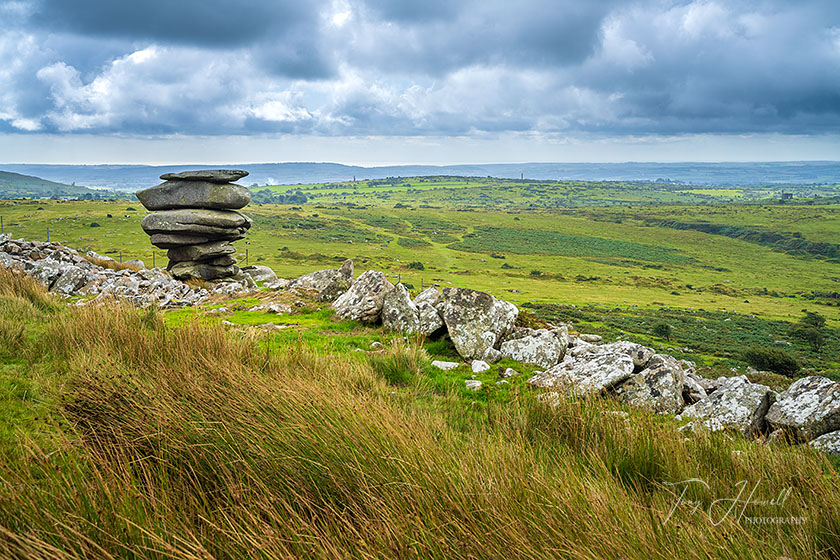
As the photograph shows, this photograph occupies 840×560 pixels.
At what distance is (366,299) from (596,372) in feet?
22.4

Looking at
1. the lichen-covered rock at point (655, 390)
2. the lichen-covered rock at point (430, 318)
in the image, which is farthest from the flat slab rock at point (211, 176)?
the lichen-covered rock at point (655, 390)

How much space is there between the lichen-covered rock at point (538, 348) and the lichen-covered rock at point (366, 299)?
3698mm

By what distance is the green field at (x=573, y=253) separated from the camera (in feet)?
222

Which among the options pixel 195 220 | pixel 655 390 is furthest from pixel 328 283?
pixel 655 390

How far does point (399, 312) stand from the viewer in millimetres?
12414

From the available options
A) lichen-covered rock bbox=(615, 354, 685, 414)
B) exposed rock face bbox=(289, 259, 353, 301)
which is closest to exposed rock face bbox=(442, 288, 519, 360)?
lichen-covered rock bbox=(615, 354, 685, 414)

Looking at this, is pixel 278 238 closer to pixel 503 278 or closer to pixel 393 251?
pixel 393 251

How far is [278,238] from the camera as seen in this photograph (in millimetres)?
104688

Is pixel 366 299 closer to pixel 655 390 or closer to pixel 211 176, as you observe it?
pixel 655 390

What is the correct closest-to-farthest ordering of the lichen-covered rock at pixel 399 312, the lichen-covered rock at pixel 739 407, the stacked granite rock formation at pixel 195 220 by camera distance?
the lichen-covered rock at pixel 739 407
the lichen-covered rock at pixel 399 312
the stacked granite rock formation at pixel 195 220

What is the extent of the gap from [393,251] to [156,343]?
95.0 metres

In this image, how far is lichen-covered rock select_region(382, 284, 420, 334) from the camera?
474 inches

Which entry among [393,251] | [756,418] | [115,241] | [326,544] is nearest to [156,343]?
[326,544]

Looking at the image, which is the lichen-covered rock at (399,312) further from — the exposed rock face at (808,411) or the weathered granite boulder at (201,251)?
the weathered granite boulder at (201,251)
